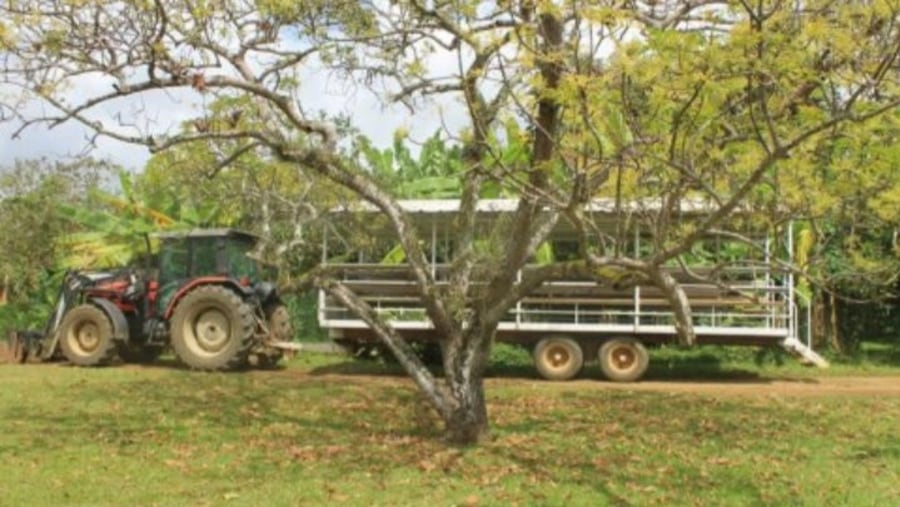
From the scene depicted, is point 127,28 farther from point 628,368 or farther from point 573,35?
point 628,368

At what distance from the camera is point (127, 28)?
28.3 feet

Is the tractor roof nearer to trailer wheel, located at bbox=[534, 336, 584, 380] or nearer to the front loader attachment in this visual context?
the front loader attachment

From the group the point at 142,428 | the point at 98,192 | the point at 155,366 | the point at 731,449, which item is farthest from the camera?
the point at 98,192

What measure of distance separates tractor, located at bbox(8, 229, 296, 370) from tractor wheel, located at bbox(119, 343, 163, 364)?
0.07 feet

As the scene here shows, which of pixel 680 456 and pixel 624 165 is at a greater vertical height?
pixel 624 165

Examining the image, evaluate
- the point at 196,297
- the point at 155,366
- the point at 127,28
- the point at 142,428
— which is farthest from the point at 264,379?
the point at 127,28

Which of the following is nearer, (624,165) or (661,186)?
(624,165)

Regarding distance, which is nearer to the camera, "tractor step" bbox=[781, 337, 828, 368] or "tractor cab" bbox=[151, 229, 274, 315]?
"tractor step" bbox=[781, 337, 828, 368]

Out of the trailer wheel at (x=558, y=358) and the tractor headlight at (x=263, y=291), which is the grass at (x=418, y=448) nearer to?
the trailer wheel at (x=558, y=358)

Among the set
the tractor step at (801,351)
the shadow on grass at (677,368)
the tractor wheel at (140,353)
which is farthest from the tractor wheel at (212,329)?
the tractor step at (801,351)

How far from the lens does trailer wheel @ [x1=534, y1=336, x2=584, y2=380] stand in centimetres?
1566

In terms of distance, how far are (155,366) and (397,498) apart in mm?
11573

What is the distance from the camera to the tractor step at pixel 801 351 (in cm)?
1514

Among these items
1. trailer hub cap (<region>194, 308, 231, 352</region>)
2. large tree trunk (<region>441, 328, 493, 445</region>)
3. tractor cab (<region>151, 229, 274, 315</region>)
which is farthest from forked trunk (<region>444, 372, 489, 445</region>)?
tractor cab (<region>151, 229, 274, 315</region>)
